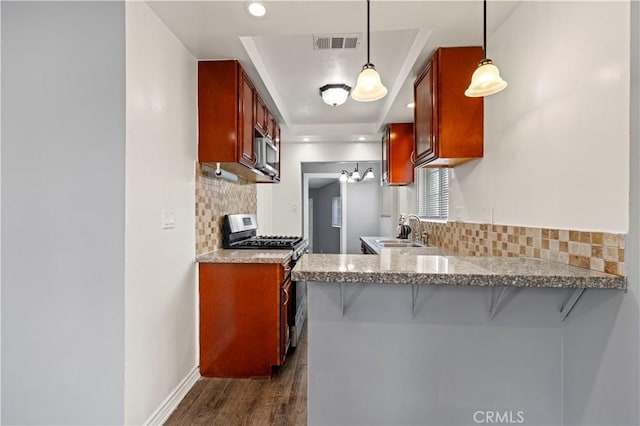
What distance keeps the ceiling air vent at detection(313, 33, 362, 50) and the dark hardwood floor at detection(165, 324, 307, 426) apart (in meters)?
2.42

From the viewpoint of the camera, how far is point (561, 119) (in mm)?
1423

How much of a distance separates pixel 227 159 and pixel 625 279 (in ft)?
7.34

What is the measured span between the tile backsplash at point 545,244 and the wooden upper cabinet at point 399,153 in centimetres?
143

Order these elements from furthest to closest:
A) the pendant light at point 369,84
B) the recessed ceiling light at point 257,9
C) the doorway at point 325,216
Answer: the doorway at point 325,216 → the recessed ceiling light at point 257,9 → the pendant light at point 369,84

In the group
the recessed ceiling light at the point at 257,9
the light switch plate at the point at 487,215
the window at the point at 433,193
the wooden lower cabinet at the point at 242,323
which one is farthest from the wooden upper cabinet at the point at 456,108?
the wooden lower cabinet at the point at 242,323

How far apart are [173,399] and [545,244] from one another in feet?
7.38

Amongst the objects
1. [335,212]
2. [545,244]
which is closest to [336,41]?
[545,244]

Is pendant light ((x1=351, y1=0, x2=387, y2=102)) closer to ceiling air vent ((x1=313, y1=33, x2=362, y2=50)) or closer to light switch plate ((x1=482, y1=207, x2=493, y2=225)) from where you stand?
ceiling air vent ((x1=313, y1=33, x2=362, y2=50))

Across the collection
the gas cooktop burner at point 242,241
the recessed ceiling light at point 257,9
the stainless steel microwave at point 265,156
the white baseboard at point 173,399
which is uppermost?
the recessed ceiling light at point 257,9

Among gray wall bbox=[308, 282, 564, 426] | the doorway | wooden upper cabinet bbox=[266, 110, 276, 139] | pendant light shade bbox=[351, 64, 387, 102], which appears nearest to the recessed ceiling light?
pendant light shade bbox=[351, 64, 387, 102]

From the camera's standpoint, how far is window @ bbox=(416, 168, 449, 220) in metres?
3.18

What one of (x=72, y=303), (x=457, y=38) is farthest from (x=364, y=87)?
(x=72, y=303)

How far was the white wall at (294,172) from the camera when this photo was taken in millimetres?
4863

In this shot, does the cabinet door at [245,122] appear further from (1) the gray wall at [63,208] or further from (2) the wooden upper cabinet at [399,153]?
(2) the wooden upper cabinet at [399,153]
